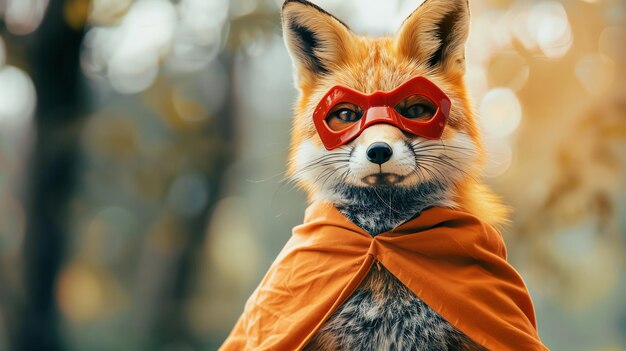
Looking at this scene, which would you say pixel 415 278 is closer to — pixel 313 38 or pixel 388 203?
pixel 388 203

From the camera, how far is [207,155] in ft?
8.58

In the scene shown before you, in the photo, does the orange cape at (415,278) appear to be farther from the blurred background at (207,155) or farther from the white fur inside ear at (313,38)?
the blurred background at (207,155)

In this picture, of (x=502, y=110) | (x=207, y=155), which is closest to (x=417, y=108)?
(x=502, y=110)

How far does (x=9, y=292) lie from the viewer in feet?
7.87

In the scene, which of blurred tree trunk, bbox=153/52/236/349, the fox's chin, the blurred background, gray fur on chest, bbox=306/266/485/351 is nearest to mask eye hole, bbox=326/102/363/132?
the fox's chin

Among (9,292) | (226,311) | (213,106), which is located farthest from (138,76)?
(226,311)

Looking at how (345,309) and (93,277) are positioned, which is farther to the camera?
(93,277)

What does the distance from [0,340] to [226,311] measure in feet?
3.52

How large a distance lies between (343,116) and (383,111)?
9 centimetres

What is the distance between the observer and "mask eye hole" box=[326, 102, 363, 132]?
108 cm

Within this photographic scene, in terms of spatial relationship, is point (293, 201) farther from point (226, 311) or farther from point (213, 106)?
point (226, 311)

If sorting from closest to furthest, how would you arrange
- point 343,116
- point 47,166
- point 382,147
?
1. point 382,147
2. point 343,116
3. point 47,166

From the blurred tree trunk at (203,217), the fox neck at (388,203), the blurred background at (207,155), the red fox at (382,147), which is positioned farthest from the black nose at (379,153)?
the blurred tree trunk at (203,217)

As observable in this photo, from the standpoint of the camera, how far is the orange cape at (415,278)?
1032 millimetres
